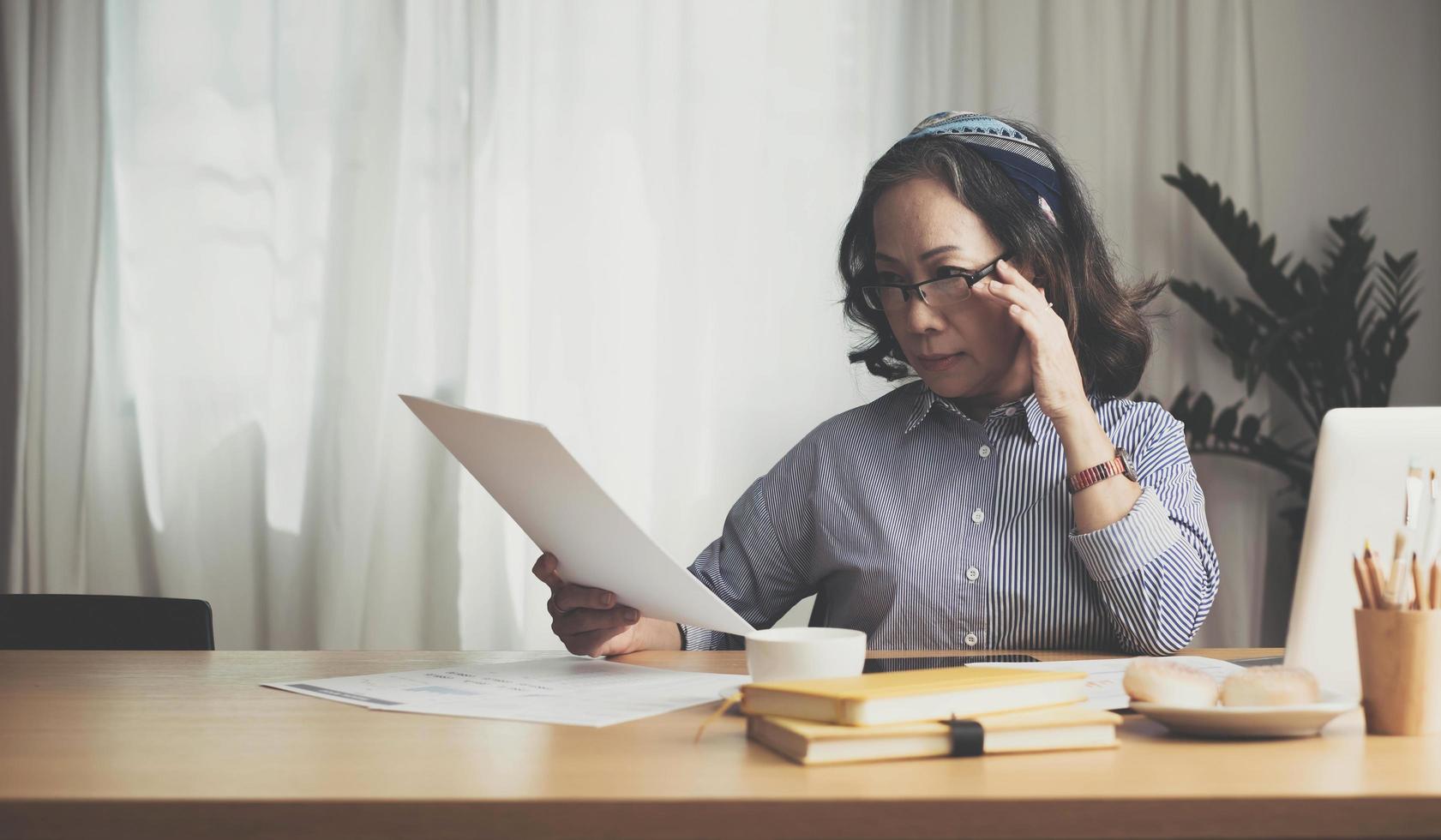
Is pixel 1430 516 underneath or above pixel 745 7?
underneath

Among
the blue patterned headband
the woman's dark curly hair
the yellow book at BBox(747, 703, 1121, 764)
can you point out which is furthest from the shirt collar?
the yellow book at BBox(747, 703, 1121, 764)

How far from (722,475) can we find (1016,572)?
1.69m

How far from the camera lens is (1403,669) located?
795mm

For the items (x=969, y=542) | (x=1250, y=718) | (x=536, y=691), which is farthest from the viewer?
(x=969, y=542)

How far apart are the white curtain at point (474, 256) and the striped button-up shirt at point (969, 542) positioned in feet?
4.66

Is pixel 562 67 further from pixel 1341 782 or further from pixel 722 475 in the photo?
pixel 1341 782

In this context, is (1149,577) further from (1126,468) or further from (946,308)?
(946,308)

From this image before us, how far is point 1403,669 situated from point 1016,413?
2.41ft

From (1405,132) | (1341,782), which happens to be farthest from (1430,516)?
(1405,132)

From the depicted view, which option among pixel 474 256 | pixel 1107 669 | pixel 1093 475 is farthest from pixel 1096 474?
pixel 474 256

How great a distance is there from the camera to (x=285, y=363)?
3.04 m

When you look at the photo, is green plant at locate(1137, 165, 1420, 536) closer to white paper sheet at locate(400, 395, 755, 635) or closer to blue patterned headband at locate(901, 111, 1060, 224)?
blue patterned headband at locate(901, 111, 1060, 224)

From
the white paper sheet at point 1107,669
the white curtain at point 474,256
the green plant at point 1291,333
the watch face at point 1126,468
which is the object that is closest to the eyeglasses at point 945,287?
the watch face at point 1126,468

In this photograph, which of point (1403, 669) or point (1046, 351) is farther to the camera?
point (1046, 351)
